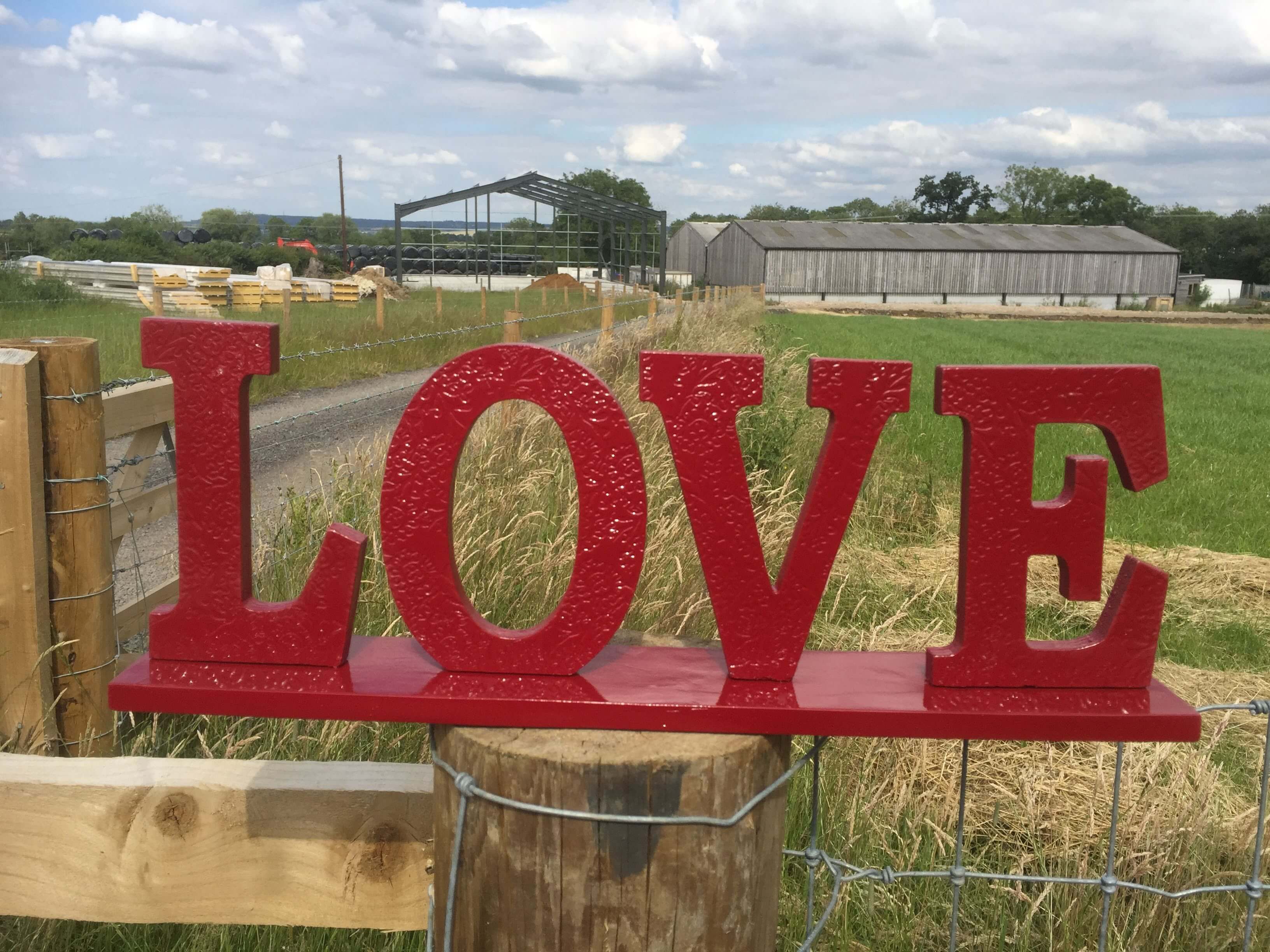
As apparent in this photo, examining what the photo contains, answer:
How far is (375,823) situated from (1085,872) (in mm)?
2078

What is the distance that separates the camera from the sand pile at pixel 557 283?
4178 centimetres

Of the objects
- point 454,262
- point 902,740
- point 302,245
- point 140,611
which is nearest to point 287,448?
point 140,611

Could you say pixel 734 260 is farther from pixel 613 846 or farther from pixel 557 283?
pixel 613 846

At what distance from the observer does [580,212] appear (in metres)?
36.7

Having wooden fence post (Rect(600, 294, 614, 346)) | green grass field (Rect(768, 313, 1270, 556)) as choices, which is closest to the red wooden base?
green grass field (Rect(768, 313, 1270, 556))

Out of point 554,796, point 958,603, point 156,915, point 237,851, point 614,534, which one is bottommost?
point 156,915

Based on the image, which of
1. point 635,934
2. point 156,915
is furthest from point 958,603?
point 156,915

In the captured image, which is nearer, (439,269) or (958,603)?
(958,603)

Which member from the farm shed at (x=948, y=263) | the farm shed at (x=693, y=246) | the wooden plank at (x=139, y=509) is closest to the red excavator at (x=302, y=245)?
the farm shed at (x=693, y=246)

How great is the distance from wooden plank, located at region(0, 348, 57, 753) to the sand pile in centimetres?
3907

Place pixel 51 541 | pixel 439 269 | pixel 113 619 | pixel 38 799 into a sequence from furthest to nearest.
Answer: pixel 439 269
pixel 113 619
pixel 51 541
pixel 38 799

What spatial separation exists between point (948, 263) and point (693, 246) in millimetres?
17439

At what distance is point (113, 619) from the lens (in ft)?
9.91

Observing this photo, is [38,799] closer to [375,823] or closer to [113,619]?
[375,823]
